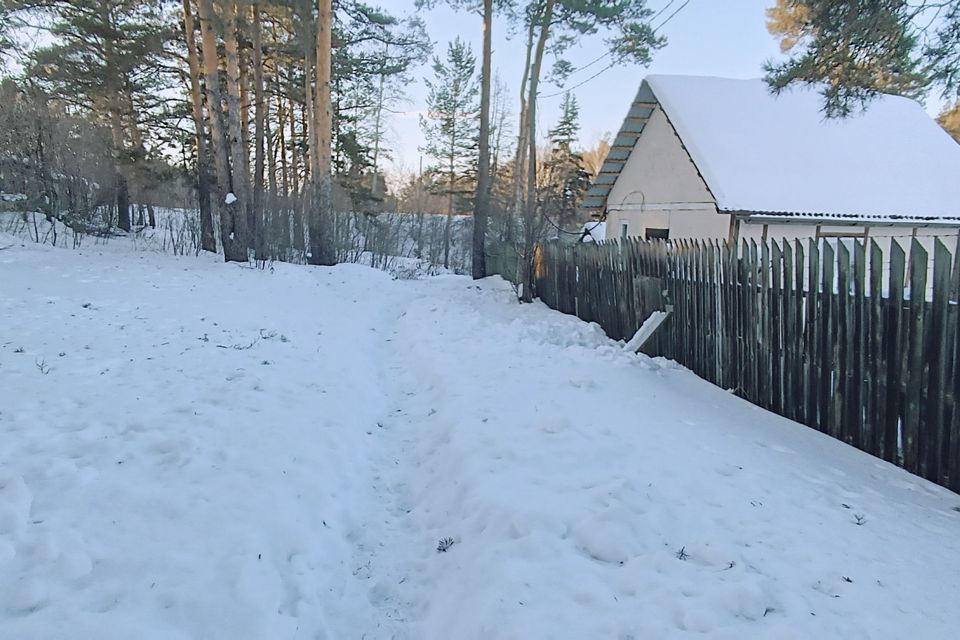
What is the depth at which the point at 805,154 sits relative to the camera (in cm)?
1327

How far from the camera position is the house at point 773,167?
39.4ft

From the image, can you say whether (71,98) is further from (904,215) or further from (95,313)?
(904,215)

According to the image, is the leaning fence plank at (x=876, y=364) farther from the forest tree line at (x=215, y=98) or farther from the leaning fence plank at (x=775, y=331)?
the forest tree line at (x=215, y=98)

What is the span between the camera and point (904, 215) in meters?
12.7

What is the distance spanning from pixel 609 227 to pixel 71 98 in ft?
57.9

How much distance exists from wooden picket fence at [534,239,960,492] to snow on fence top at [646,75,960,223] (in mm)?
6022

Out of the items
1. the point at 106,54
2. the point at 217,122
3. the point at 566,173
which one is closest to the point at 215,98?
the point at 217,122

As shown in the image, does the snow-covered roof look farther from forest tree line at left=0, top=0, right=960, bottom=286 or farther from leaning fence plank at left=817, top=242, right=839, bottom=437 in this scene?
leaning fence plank at left=817, top=242, right=839, bottom=437

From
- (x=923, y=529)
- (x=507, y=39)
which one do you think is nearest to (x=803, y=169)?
(x=507, y=39)

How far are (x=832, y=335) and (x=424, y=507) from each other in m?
3.57

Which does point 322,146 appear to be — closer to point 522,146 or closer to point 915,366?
point 522,146

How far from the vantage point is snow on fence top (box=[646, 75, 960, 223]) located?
1204 cm

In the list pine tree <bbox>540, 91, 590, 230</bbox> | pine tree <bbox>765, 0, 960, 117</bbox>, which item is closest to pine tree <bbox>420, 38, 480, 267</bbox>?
pine tree <bbox>540, 91, 590, 230</bbox>

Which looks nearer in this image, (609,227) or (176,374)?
Result: (176,374)
